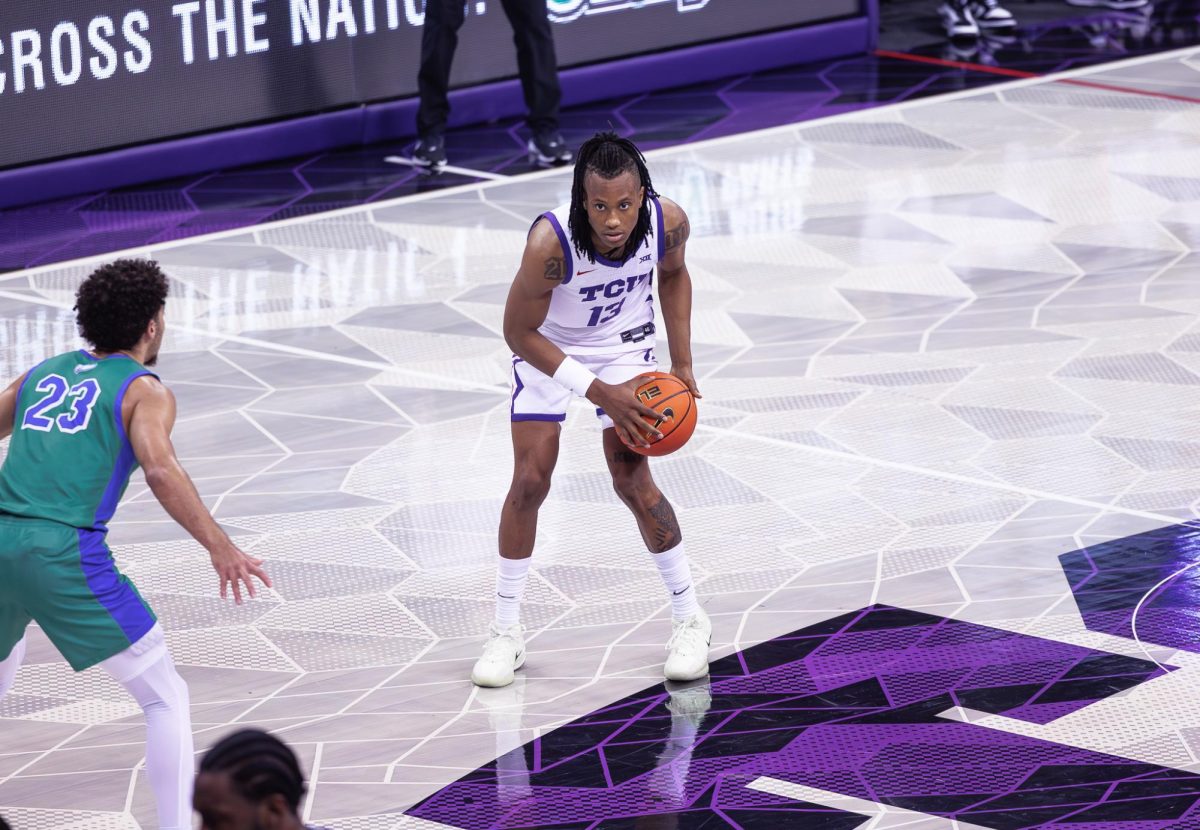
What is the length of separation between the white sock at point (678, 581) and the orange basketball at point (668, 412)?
0.40m

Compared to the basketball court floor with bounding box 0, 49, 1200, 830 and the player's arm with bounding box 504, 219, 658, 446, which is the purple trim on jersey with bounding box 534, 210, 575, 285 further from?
the basketball court floor with bounding box 0, 49, 1200, 830

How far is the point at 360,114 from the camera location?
1312 centimetres

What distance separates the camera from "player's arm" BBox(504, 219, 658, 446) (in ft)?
17.7

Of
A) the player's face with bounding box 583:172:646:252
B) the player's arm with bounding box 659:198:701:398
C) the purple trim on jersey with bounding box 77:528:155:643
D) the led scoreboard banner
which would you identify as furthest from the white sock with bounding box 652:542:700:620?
the led scoreboard banner

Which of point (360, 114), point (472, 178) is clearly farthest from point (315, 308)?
point (360, 114)

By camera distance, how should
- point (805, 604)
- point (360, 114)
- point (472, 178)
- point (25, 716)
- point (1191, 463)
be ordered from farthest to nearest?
point (360, 114) < point (472, 178) < point (1191, 463) < point (805, 604) < point (25, 716)

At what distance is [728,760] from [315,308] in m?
5.31

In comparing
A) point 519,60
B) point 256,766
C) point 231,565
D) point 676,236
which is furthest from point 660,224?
point 519,60

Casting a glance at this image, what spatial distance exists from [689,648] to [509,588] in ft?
1.91

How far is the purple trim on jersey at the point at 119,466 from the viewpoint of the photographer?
4.37 metres

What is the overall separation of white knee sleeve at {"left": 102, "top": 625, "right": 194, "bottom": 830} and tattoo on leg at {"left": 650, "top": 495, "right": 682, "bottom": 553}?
5.72 feet

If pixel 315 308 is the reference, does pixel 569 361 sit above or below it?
above

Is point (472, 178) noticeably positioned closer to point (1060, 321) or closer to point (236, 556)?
point (1060, 321)

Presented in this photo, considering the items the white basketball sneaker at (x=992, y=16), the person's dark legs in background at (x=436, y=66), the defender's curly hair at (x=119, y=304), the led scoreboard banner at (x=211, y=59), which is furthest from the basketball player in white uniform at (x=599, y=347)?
the white basketball sneaker at (x=992, y=16)
